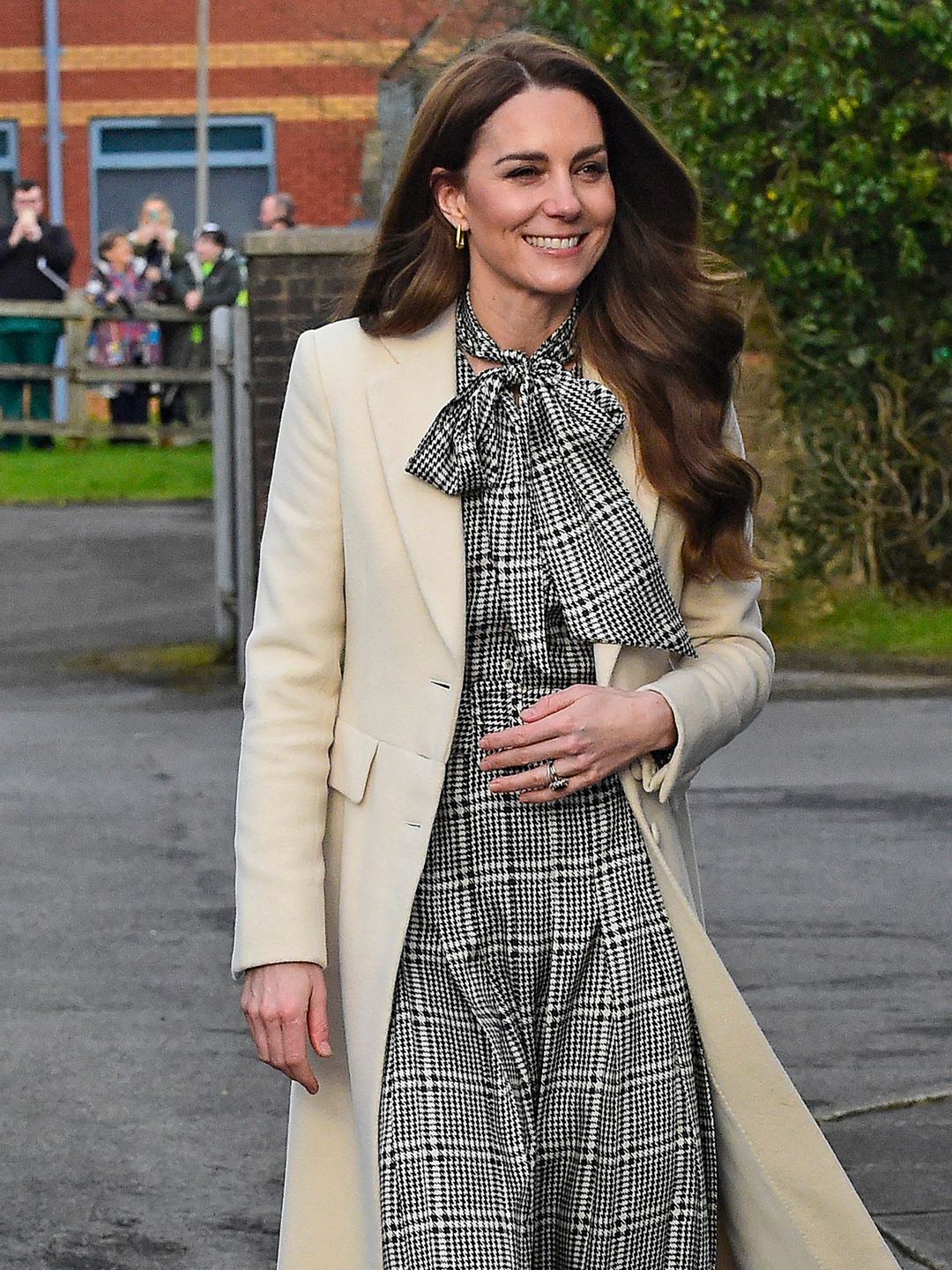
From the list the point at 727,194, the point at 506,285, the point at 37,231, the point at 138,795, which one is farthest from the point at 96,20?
the point at 506,285

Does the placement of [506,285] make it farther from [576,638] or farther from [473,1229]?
[473,1229]

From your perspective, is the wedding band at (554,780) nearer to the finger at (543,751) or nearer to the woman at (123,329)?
the finger at (543,751)

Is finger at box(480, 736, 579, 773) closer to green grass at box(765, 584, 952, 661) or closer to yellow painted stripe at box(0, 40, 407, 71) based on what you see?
green grass at box(765, 584, 952, 661)

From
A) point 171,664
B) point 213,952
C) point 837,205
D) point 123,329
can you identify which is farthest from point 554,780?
Result: point 123,329

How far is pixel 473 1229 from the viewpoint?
2965 millimetres

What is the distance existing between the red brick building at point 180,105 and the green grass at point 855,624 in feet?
69.7

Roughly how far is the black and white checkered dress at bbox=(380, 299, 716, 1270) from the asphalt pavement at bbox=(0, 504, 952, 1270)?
59.7 inches

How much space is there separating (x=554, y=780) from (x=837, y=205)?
349 inches

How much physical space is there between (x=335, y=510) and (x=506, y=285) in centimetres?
37

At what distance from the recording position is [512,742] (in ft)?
9.82

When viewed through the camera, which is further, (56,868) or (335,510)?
(56,868)

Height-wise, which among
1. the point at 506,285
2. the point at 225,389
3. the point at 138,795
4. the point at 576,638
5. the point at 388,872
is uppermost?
the point at 506,285

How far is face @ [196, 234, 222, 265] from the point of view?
70.1 ft

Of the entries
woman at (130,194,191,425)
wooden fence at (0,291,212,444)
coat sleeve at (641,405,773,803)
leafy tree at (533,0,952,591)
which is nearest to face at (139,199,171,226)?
woman at (130,194,191,425)
